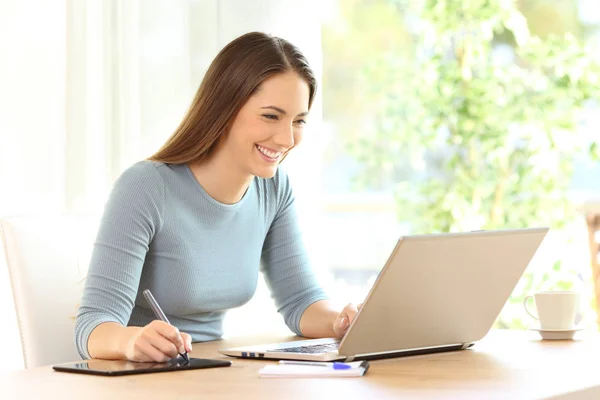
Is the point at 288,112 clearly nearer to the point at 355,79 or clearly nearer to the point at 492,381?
the point at 492,381

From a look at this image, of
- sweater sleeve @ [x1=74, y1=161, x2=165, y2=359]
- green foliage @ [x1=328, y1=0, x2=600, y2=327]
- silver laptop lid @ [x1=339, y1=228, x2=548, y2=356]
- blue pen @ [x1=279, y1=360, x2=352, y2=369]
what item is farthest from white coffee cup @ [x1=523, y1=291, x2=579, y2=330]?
green foliage @ [x1=328, y1=0, x2=600, y2=327]

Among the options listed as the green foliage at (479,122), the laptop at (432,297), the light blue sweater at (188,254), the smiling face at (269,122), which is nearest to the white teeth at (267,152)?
the smiling face at (269,122)

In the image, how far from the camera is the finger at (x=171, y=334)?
1260mm

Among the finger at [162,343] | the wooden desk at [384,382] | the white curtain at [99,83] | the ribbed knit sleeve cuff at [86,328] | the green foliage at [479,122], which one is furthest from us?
the green foliage at [479,122]

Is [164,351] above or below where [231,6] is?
below

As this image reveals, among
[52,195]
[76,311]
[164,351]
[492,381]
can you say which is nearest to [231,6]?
[52,195]

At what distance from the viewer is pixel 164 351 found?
1256 mm

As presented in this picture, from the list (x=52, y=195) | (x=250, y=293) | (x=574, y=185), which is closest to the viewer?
(x=250, y=293)

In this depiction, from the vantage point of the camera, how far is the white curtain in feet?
6.55

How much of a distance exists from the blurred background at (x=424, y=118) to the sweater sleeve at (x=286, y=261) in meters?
0.52

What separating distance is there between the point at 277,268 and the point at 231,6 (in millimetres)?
894

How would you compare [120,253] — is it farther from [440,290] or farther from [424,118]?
[424,118]

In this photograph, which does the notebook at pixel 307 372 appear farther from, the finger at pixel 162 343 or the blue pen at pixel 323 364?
the finger at pixel 162 343

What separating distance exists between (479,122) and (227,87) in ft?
8.00
